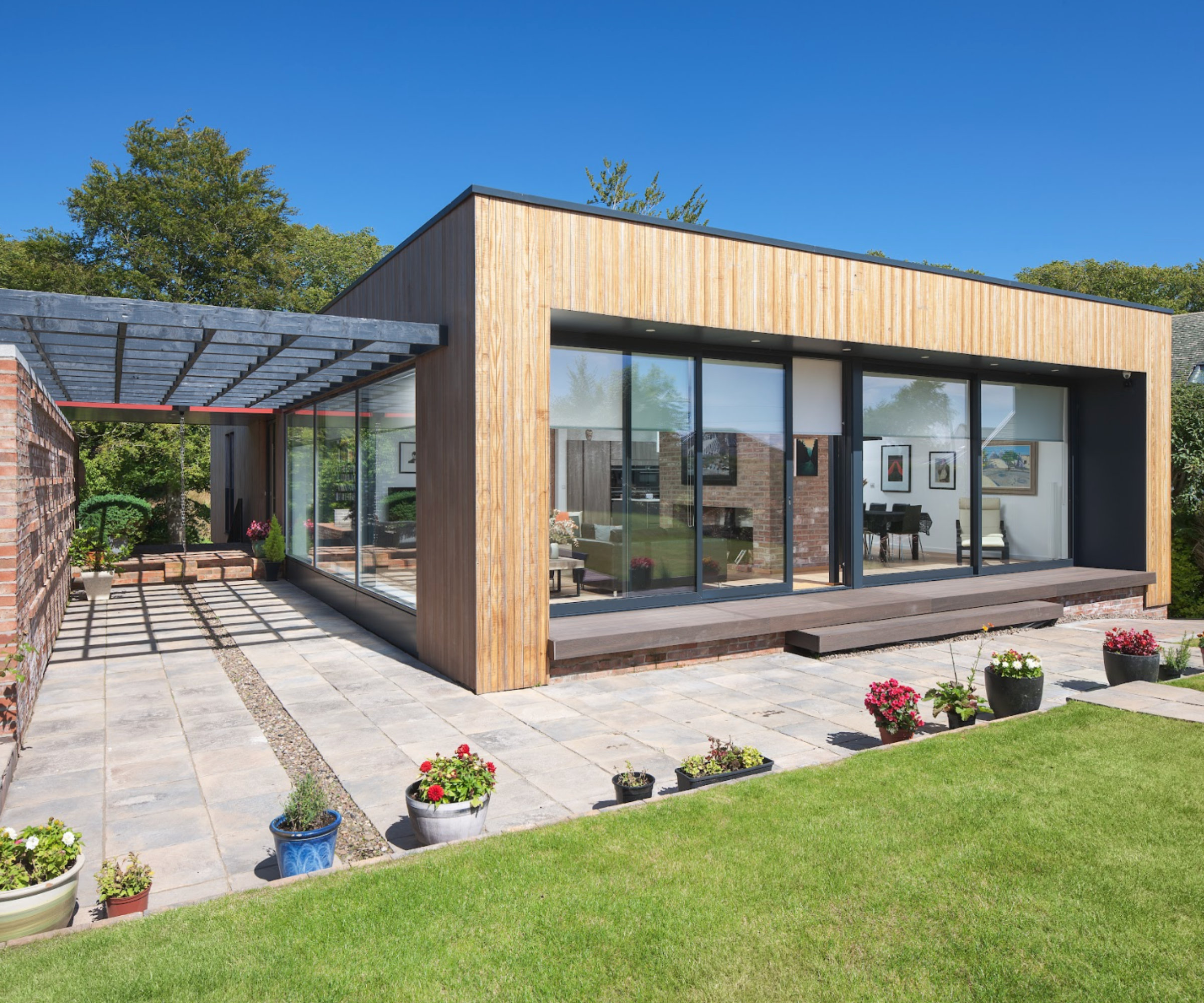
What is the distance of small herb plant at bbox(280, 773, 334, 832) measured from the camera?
3.58 m

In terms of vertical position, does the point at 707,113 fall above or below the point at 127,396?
above

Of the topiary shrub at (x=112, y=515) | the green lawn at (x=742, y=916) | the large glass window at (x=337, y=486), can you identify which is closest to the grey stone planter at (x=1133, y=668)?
the green lawn at (x=742, y=916)

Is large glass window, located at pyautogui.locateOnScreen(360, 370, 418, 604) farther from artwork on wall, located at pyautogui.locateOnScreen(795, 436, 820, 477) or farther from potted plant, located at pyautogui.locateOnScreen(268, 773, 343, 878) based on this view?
potted plant, located at pyautogui.locateOnScreen(268, 773, 343, 878)

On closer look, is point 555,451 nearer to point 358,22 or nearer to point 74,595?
point 74,595

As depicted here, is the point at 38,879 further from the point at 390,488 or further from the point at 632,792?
the point at 390,488

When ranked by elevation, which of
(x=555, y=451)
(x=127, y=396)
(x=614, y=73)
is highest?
(x=614, y=73)

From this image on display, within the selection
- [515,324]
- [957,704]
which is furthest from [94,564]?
[957,704]

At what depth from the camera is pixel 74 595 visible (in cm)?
1242

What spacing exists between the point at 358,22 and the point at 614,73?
8165 mm

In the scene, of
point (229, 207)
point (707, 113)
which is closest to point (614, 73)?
point (707, 113)

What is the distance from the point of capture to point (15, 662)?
5.15m

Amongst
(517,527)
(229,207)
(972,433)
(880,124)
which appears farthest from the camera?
(229,207)

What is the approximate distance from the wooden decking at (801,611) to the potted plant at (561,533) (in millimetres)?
689

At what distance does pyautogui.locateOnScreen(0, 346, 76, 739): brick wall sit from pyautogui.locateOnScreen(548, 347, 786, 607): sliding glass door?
4139 millimetres
